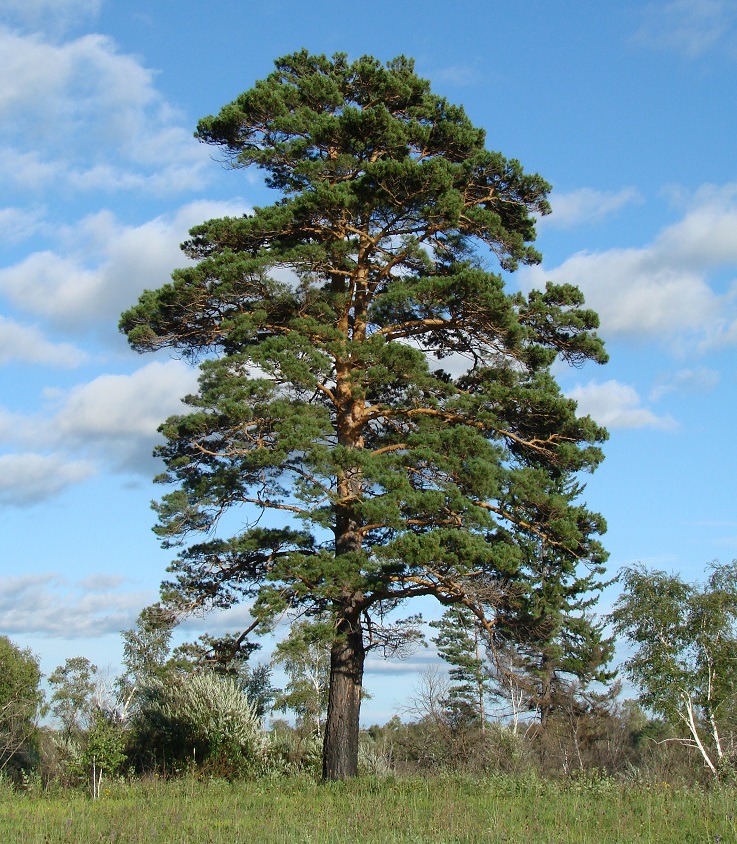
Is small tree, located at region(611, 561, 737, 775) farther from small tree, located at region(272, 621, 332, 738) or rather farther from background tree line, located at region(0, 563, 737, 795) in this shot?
small tree, located at region(272, 621, 332, 738)

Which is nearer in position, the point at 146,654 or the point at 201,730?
the point at 201,730

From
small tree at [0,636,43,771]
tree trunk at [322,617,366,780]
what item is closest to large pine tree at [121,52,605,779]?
tree trunk at [322,617,366,780]

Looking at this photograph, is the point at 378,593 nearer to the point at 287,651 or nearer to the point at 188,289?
the point at 287,651

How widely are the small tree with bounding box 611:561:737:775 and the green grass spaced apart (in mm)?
10815

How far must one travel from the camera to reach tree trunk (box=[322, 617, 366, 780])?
48.0 feet

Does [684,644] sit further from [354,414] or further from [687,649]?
[354,414]

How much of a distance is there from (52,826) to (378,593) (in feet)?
19.3

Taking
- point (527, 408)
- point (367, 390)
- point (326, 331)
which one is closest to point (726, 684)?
point (527, 408)

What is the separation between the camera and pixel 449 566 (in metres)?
13.9

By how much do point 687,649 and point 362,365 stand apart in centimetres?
1270

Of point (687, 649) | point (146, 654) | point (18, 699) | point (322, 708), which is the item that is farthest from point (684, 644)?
point (18, 699)

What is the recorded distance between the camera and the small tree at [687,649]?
73.0 ft

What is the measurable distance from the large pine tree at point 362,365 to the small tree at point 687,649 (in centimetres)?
831

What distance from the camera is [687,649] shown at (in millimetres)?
22688
